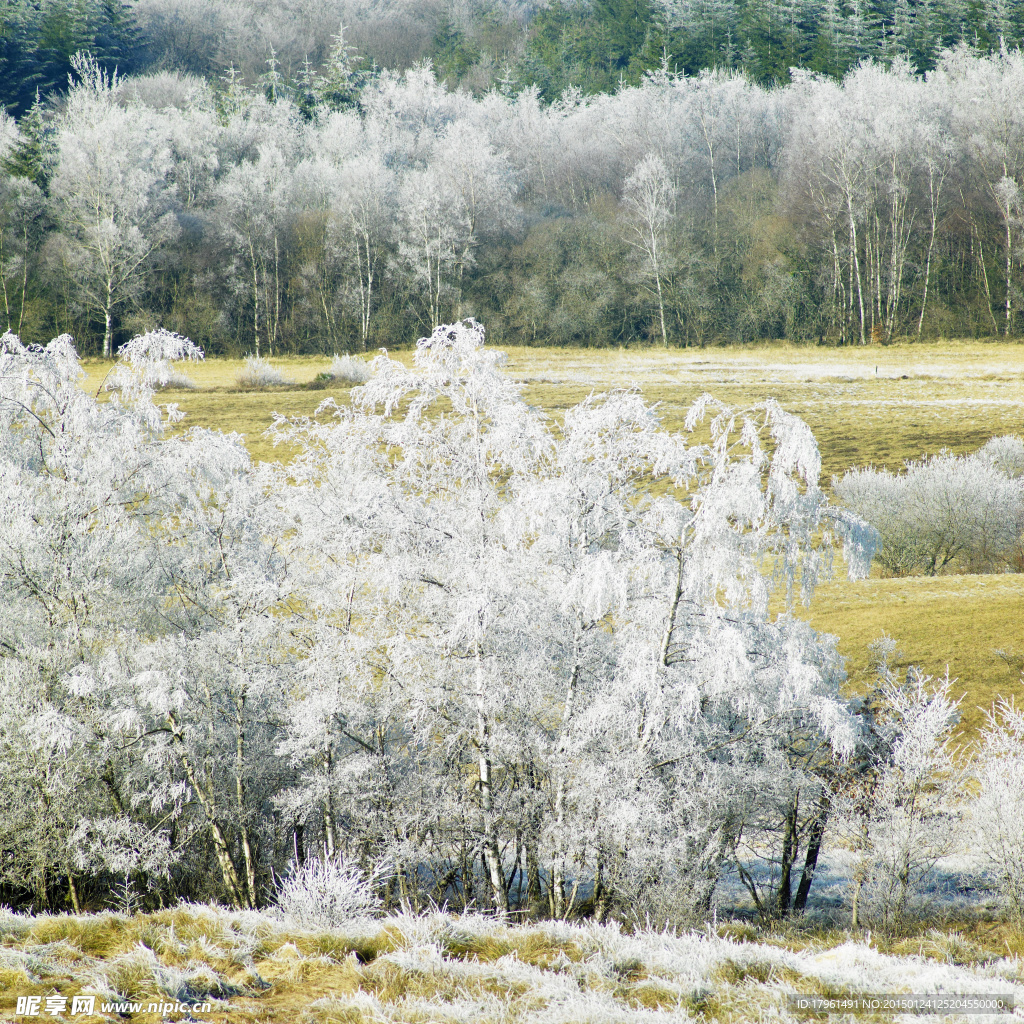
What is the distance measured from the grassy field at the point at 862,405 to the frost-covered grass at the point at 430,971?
29.9ft

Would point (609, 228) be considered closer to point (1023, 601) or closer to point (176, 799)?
point (1023, 601)

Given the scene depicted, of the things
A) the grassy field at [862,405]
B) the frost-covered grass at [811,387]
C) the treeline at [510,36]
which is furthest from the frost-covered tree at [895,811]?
the treeline at [510,36]

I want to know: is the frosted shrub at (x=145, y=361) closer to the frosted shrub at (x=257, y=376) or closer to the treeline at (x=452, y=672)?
the treeline at (x=452, y=672)

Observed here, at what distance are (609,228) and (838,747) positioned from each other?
41.8 meters

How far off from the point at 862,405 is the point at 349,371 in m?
20.4

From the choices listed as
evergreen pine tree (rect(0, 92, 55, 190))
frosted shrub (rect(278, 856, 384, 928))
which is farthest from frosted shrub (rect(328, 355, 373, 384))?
frosted shrub (rect(278, 856, 384, 928))

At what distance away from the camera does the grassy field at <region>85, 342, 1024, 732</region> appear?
14531 mm

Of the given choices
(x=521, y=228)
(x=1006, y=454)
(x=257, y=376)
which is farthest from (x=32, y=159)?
(x=1006, y=454)

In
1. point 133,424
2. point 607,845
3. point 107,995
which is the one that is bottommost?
point 607,845

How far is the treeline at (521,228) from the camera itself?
38031mm

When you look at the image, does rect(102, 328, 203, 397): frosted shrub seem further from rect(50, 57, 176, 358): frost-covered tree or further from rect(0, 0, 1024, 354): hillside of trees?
rect(0, 0, 1024, 354): hillside of trees

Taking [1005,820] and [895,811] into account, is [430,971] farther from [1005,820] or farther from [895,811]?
[1005,820]

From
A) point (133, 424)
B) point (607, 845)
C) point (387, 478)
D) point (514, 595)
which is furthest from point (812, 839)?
point (133, 424)

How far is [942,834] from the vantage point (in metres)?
8.26
